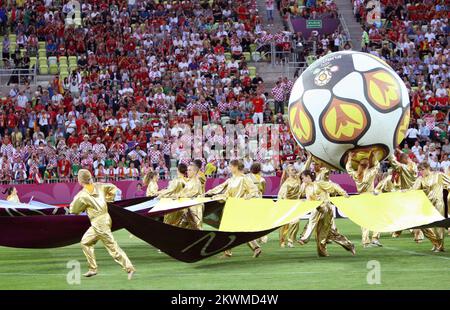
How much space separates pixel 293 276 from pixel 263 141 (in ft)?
54.1

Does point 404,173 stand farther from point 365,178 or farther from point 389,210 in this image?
point 389,210

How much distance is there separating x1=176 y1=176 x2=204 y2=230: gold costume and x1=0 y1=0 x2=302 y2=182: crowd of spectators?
1173 cm

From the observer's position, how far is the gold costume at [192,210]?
17219mm

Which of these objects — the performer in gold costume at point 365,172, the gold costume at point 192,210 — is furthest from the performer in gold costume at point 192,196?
the performer in gold costume at point 365,172

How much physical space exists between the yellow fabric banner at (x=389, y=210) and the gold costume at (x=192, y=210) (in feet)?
8.44

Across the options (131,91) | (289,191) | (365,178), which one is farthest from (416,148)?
(365,178)

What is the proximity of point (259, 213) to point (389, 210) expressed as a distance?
1.93 metres

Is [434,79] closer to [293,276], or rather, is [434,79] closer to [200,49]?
[200,49]

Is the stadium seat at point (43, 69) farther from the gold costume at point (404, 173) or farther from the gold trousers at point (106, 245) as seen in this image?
the gold trousers at point (106, 245)

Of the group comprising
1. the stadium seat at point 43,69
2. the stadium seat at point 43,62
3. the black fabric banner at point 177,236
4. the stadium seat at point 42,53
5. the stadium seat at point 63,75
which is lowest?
the black fabric banner at point 177,236

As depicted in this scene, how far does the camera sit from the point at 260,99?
3262 centimetres

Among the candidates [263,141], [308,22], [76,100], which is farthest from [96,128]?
[308,22]

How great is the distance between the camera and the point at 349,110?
17.0 m

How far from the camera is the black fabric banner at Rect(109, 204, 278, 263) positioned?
14.0m
